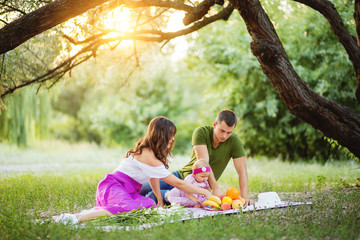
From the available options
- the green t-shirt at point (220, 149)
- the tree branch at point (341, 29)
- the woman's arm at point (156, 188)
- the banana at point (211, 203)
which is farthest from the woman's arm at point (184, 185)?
the tree branch at point (341, 29)

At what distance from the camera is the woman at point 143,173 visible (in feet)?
16.8

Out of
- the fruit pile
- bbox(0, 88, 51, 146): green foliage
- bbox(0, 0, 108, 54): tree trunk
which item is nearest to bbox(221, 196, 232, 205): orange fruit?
the fruit pile

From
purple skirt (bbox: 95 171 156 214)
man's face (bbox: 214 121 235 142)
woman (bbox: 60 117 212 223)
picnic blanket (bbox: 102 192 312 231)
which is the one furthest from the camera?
man's face (bbox: 214 121 235 142)

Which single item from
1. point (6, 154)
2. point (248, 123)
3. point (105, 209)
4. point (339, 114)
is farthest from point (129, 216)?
point (6, 154)

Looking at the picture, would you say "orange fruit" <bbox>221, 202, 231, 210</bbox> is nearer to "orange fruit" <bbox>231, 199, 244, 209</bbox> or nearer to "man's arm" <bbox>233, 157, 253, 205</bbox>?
"orange fruit" <bbox>231, 199, 244, 209</bbox>

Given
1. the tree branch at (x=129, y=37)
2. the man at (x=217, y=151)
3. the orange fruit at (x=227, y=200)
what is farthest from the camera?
the tree branch at (x=129, y=37)

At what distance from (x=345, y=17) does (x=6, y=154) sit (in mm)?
13043

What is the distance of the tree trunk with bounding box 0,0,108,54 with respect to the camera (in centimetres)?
505

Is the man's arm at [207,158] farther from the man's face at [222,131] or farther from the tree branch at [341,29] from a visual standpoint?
the tree branch at [341,29]

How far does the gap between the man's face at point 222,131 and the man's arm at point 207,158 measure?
282 mm

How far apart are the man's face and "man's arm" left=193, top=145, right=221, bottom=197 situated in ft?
0.93

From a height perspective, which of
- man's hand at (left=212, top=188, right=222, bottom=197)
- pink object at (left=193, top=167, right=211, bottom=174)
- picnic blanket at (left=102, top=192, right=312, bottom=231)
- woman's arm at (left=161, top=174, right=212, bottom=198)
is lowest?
picnic blanket at (left=102, top=192, right=312, bottom=231)

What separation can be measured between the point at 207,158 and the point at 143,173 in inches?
39.7

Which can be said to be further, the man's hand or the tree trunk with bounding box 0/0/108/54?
the man's hand
